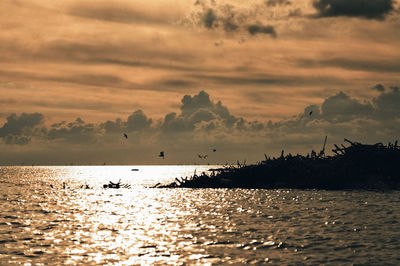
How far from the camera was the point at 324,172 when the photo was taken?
8875cm

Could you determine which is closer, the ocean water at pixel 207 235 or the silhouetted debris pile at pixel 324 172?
the ocean water at pixel 207 235

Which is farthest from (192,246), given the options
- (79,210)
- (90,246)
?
(79,210)

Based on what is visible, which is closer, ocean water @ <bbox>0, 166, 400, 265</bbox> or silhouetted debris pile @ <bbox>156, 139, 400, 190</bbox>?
ocean water @ <bbox>0, 166, 400, 265</bbox>

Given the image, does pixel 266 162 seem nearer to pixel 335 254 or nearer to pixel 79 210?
pixel 79 210

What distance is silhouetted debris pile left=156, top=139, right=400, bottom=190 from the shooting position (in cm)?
8550

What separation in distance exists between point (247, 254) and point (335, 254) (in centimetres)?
500

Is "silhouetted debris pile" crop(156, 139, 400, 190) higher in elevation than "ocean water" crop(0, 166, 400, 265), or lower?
higher

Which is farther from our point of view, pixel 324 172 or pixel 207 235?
pixel 324 172

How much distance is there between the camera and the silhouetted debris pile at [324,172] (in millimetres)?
85500

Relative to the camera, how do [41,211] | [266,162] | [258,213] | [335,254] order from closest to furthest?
[335,254] < [258,213] < [41,211] < [266,162]

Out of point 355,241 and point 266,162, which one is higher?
point 266,162

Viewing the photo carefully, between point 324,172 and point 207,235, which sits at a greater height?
point 324,172

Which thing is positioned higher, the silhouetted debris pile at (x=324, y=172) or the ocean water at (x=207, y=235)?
the silhouetted debris pile at (x=324, y=172)

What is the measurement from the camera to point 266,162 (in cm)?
9419
